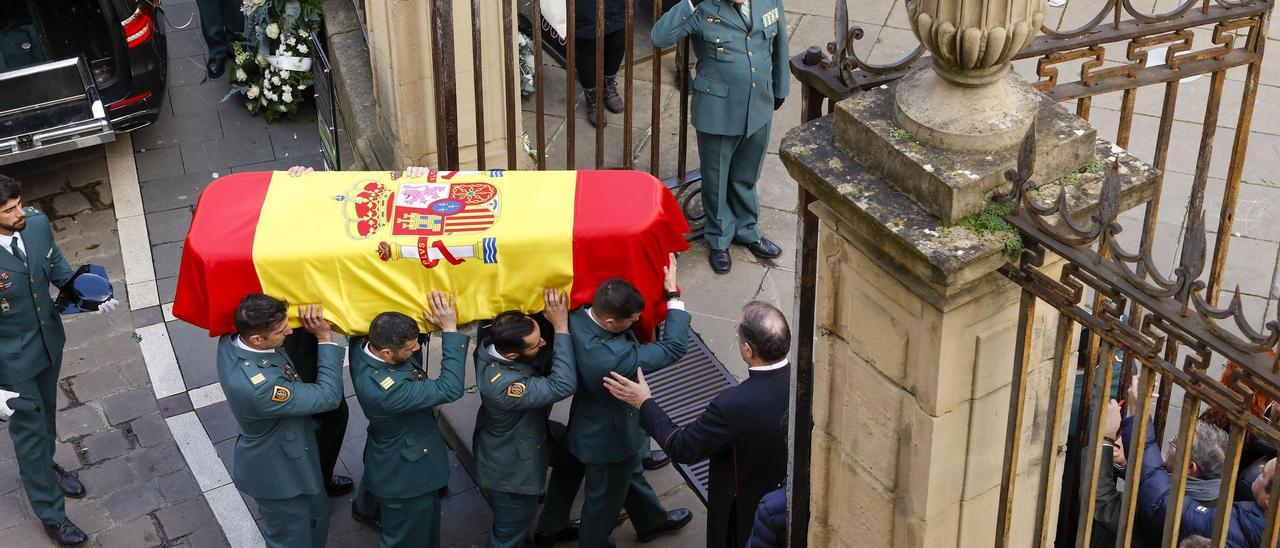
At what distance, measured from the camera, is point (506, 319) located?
5.33m

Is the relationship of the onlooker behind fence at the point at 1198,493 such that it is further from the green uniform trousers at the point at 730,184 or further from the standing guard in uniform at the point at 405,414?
the green uniform trousers at the point at 730,184

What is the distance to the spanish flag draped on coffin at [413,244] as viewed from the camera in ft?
17.3

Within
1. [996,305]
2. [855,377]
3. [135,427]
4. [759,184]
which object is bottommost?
[135,427]

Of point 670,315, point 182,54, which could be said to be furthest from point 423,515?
point 182,54

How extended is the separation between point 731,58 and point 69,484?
3714 mm

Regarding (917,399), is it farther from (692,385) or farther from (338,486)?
(338,486)

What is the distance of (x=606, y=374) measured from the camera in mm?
5430

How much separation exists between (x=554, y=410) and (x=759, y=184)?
7.14ft

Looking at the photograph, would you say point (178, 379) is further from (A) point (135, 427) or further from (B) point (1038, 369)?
(B) point (1038, 369)

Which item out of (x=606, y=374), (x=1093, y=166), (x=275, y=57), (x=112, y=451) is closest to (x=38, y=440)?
(x=112, y=451)

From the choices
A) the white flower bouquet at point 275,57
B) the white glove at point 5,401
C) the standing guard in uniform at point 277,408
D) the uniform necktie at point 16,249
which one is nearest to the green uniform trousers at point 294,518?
the standing guard in uniform at point 277,408

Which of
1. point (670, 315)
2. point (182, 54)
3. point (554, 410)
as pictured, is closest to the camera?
point (670, 315)

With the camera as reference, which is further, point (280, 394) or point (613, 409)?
point (613, 409)

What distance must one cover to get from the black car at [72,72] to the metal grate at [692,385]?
13.9 ft
